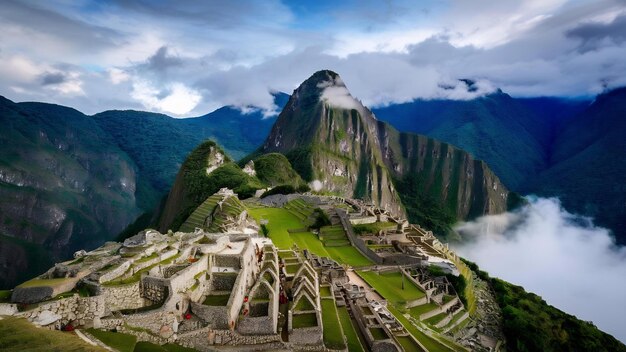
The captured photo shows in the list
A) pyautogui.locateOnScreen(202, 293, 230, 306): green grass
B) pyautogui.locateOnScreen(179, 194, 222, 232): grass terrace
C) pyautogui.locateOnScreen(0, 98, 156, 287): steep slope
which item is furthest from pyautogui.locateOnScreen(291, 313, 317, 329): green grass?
pyautogui.locateOnScreen(0, 98, 156, 287): steep slope

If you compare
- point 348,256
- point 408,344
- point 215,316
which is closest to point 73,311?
point 215,316

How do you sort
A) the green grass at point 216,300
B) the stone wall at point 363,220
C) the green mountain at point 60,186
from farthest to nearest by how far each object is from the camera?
the green mountain at point 60,186, the stone wall at point 363,220, the green grass at point 216,300

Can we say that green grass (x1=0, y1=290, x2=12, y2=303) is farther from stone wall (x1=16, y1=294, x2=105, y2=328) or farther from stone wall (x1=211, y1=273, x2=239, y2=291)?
stone wall (x1=211, y1=273, x2=239, y2=291)

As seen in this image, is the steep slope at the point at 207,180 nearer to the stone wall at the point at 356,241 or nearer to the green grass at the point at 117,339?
the stone wall at the point at 356,241

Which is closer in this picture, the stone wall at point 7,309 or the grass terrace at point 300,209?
the stone wall at point 7,309

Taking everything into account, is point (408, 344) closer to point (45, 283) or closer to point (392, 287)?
point (392, 287)

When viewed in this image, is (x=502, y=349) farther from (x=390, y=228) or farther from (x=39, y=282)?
(x=39, y=282)

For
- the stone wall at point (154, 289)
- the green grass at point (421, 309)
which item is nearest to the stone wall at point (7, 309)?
the stone wall at point (154, 289)

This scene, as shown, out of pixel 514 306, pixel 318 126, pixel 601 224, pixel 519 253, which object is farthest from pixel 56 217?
pixel 601 224
